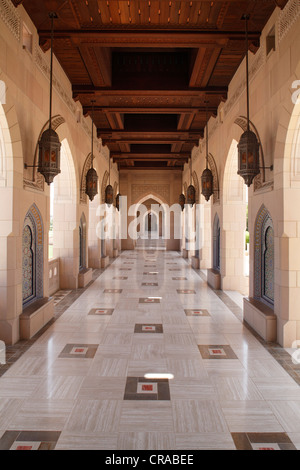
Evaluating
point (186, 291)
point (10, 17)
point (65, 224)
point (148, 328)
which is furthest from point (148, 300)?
point (10, 17)

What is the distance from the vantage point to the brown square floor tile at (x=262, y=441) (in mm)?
2006

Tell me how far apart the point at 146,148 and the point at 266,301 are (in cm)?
854

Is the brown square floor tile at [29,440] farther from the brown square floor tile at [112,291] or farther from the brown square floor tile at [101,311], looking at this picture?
the brown square floor tile at [112,291]

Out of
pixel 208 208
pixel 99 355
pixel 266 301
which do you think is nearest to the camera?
pixel 99 355

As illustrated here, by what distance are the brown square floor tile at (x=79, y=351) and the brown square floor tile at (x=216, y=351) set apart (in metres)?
1.10

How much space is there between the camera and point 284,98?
11.6 ft

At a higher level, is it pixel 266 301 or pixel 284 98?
pixel 284 98

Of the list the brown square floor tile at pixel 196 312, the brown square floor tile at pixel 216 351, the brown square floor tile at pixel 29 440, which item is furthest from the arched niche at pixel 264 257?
the brown square floor tile at pixel 29 440

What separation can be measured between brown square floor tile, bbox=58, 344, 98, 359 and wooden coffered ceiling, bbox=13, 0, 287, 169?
3548 millimetres

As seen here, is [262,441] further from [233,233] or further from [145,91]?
[145,91]

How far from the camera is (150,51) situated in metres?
5.96

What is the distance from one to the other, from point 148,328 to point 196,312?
1054 mm

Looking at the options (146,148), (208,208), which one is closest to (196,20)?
(208,208)

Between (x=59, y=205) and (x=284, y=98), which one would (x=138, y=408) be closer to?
(x=284, y=98)
